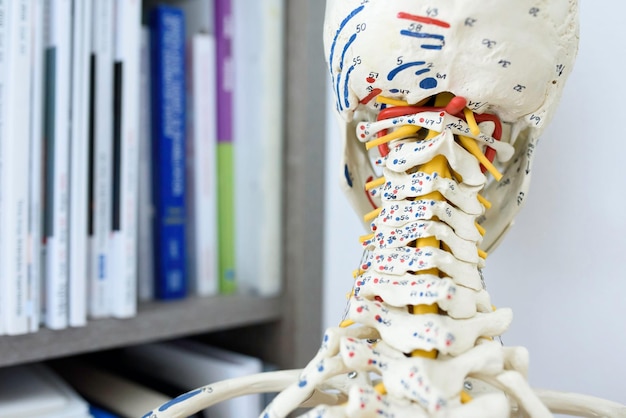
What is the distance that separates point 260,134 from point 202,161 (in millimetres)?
89

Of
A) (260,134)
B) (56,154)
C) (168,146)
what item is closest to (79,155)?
(56,154)

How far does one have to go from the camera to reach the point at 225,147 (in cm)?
86

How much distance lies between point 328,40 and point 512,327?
41cm

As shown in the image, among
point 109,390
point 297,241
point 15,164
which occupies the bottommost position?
point 109,390

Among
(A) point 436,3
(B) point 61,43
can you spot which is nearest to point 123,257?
(B) point 61,43

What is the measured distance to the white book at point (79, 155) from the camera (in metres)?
0.67

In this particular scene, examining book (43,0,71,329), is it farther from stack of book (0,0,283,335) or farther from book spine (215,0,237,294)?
book spine (215,0,237,294)

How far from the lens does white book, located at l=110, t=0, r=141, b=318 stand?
0.71 metres

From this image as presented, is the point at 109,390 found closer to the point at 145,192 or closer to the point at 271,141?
the point at 145,192

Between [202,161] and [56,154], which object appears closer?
[56,154]

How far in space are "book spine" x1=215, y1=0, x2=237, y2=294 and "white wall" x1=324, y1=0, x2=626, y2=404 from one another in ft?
1.21

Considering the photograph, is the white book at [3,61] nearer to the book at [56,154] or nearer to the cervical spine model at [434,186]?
the book at [56,154]

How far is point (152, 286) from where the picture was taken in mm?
845

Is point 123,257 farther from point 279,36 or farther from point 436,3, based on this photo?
point 436,3
